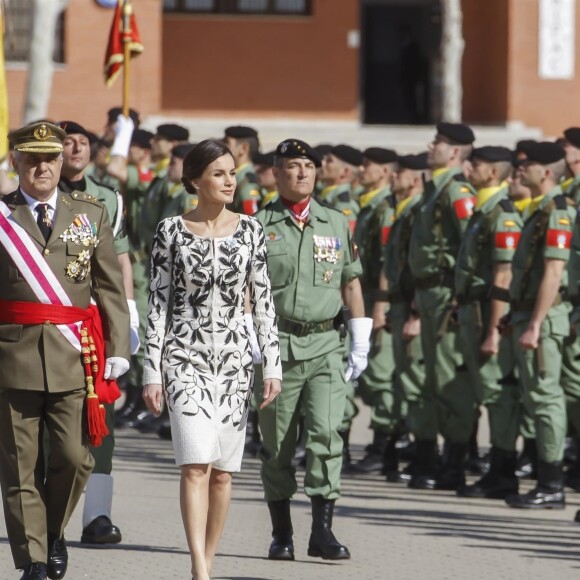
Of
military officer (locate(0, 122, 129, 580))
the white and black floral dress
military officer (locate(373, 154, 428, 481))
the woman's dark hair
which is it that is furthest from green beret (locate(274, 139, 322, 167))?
military officer (locate(373, 154, 428, 481))

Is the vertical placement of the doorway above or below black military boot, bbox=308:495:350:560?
above

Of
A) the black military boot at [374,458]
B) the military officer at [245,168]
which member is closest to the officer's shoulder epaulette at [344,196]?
the military officer at [245,168]

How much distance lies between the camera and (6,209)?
329 inches

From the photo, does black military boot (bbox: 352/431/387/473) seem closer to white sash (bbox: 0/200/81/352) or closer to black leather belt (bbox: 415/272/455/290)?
black leather belt (bbox: 415/272/455/290)

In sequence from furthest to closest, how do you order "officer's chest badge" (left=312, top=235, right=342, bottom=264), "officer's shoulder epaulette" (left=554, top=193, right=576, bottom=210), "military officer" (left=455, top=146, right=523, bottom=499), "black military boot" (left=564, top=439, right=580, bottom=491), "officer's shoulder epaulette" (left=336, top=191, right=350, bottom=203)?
"officer's shoulder epaulette" (left=336, top=191, right=350, bottom=203) < "black military boot" (left=564, top=439, right=580, bottom=491) < "military officer" (left=455, top=146, right=523, bottom=499) < "officer's shoulder epaulette" (left=554, top=193, right=576, bottom=210) < "officer's chest badge" (left=312, top=235, right=342, bottom=264)

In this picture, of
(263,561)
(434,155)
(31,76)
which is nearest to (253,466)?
Answer: (434,155)

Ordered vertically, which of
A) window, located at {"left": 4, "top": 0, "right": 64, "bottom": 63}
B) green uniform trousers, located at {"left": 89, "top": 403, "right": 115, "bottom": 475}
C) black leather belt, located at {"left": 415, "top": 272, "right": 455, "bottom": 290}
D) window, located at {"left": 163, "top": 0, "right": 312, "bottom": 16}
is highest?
window, located at {"left": 163, "top": 0, "right": 312, "bottom": 16}

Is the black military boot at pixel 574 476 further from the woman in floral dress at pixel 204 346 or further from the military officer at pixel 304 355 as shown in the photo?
the woman in floral dress at pixel 204 346

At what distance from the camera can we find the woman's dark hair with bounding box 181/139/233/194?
8.50 metres

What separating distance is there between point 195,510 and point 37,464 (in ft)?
2.49

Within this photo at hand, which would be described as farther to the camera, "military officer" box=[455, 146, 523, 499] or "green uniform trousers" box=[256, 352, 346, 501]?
"military officer" box=[455, 146, 523, 499]

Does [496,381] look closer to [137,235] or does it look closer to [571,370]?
[571,370]

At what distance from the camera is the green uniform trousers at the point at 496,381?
38.9ft

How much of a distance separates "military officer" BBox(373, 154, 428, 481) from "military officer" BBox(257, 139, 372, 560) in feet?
9.56
